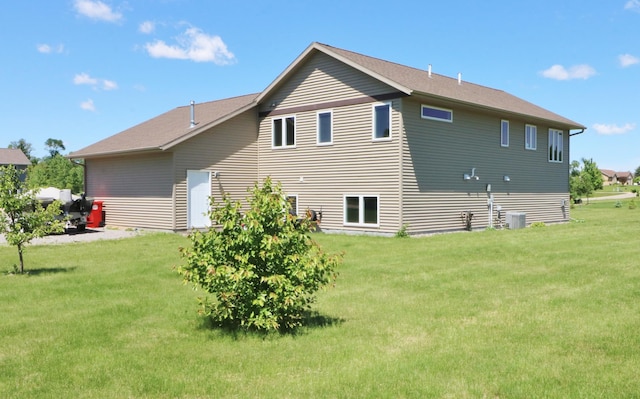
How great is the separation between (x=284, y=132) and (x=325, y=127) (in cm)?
220

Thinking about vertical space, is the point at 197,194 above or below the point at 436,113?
below

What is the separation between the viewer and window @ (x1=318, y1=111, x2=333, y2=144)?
2147cm

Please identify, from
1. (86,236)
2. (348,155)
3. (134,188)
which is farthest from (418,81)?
(86,236)

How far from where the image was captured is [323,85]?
21.6 m

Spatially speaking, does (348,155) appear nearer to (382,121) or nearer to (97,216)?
(382,121)

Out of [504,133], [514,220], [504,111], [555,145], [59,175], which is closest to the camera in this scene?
[504,111]

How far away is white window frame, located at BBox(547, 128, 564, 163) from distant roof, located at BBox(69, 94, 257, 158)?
15080 mm

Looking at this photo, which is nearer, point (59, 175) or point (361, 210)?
point (361, 210)

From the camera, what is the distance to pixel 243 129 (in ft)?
77.6

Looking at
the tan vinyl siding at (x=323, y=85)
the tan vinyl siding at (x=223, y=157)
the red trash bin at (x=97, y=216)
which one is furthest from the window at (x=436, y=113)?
the red trash bin at (x=97, y=216)

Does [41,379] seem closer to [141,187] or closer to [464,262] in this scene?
[464,262]

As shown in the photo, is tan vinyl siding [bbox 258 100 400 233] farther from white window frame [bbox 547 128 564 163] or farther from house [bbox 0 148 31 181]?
A: house [bbox 0 148 31 181]

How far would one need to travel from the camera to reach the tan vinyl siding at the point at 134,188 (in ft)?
71.8

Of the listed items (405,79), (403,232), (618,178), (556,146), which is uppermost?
(618,178)
